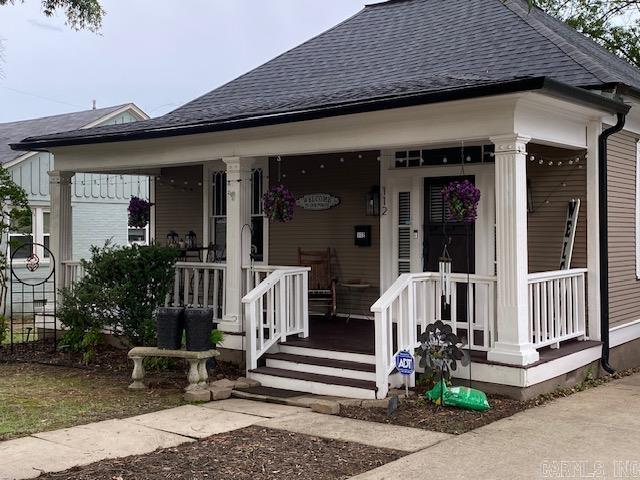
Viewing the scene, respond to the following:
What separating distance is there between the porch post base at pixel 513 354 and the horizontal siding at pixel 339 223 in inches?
128

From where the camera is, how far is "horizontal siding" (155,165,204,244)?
12281 mm

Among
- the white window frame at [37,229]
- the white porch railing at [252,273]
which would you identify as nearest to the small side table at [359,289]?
the white porch railing at [252,273]

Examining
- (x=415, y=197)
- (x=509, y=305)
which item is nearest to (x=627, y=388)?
(x=509, y=305)

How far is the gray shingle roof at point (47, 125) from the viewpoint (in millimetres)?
19750

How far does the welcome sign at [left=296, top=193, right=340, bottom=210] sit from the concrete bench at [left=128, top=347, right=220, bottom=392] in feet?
11.6

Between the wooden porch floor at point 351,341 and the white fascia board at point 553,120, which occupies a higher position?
the white fascia board at point 553,120

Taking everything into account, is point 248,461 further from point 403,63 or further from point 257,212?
point 403,63

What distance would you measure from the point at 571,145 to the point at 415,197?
234 centimetres

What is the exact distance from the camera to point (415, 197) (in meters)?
9.70

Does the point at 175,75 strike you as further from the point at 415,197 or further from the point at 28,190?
the point at 415,197

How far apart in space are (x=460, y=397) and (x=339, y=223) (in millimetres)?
4348

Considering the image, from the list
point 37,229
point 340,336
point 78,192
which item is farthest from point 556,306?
point 78,192

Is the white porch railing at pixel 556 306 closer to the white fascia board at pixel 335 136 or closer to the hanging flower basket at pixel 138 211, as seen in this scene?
the white fascia board at pixel 335 136

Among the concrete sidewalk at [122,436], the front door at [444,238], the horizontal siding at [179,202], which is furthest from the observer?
the horizontal siding at [179,202]
